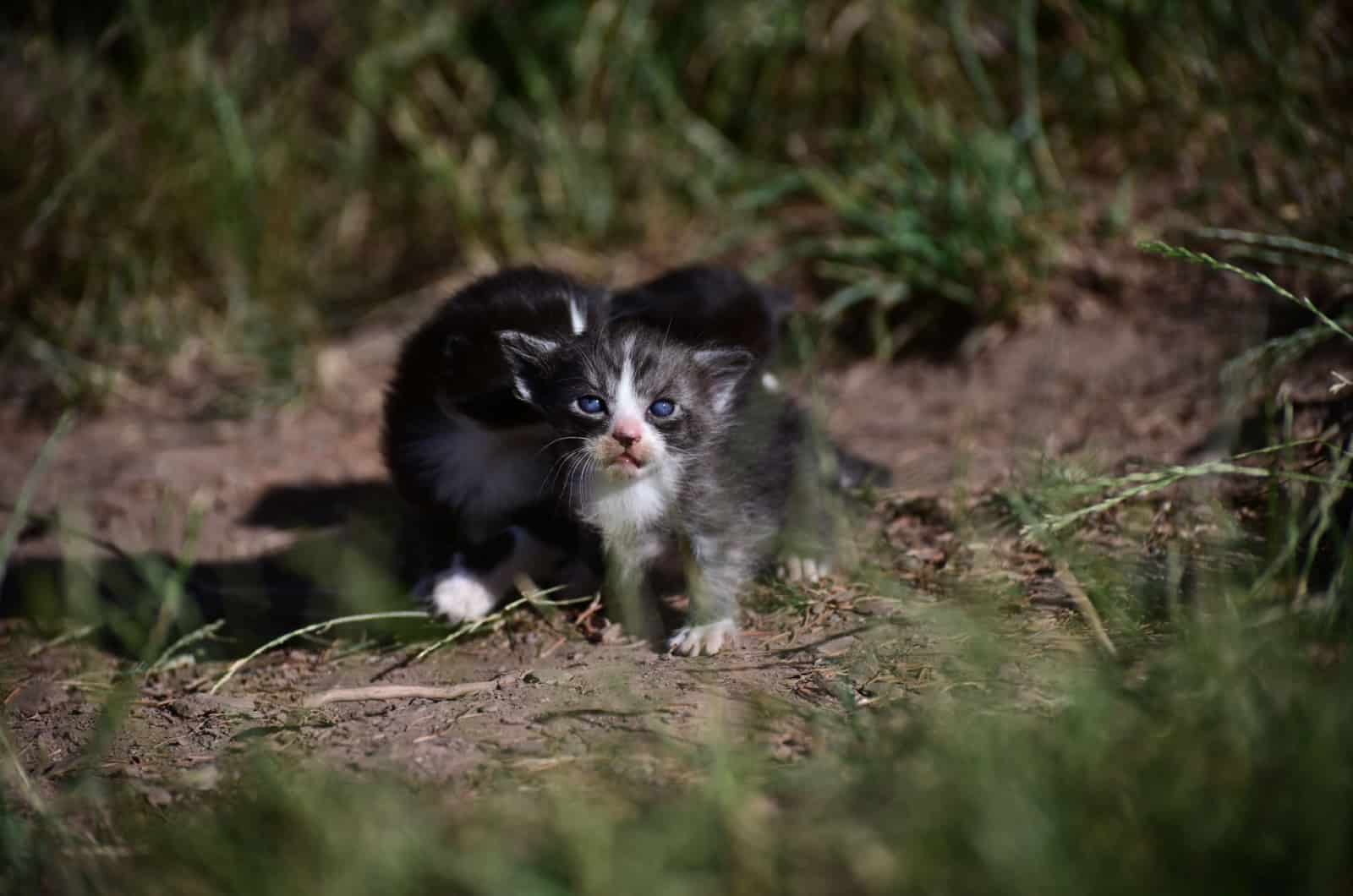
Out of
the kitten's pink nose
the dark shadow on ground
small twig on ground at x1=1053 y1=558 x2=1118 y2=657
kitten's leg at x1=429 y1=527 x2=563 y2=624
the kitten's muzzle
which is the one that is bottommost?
the dark shadow on ground

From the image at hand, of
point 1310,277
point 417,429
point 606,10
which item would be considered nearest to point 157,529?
point 417,429

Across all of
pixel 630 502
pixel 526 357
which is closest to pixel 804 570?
pixel 630 502

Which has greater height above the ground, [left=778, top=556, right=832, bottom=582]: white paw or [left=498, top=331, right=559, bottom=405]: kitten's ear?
[left=498, top=331, right=559, bottom=405]: kitten's ear

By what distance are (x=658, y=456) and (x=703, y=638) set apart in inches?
19.3

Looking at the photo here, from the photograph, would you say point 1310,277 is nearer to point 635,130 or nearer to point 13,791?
point 635,130

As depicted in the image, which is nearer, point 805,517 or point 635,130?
point 805,517

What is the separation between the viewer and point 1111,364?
4848 mm

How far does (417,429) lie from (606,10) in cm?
346

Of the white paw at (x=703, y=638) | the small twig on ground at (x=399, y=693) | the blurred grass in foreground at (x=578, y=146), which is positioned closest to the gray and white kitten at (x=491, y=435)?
the white paw at (x=703, y=638)

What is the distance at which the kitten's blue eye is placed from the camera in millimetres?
3221

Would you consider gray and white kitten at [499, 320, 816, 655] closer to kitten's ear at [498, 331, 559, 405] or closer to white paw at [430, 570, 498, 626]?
kitten's ear at [498, 331, 559, 405]

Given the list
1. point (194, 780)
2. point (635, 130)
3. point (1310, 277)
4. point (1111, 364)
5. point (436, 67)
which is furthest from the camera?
point (436, 67)

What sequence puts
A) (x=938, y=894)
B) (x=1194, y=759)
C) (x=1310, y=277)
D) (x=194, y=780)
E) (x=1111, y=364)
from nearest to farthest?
(x=938, y=894) → (x=1194, y=759) → (x=194, y=780) → (x=1310, y=277) → (x=1111, y=364)

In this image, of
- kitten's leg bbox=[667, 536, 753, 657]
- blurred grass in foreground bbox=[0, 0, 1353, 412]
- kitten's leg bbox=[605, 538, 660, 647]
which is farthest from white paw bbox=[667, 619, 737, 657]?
blurred grass in foreground bbox=[0, 0, 1353, 412]
